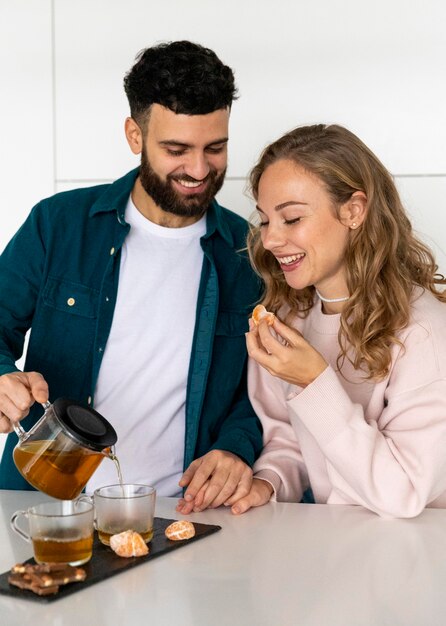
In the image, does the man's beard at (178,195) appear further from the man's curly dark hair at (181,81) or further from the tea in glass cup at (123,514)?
the tea in glass cup at (123,514)

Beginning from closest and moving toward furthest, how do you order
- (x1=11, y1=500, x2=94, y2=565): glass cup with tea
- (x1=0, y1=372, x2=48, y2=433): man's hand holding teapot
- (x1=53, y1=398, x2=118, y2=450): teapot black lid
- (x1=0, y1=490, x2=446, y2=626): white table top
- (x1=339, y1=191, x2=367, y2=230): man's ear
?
(x1=0, y1=490, x2=446, y2=626): white table top, (x1=11, y1=500, x2=94, y2=565): glass cup with tea, (x1=53, y1=398, x2=118, y2=450): teapot black lid, (x1=0, y1=372, x2=48, y2=433): man's hand holding teapot, (x1=339, y1=191, x2=367, y2=230): man's ear

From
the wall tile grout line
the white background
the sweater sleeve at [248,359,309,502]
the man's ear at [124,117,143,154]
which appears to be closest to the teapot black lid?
the sweater sleeve at [248,359,309,502]

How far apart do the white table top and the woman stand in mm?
113

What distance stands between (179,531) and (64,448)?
9.0 inches

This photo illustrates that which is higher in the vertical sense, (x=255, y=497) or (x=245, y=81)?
(x=245, y=81)

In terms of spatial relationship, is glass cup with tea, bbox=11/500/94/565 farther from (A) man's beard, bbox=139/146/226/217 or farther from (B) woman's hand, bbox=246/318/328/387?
(A) man's beard, bbox=139/146/226/217

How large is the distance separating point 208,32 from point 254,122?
337 millimetres

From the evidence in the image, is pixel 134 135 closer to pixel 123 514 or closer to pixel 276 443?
pixel 276 443

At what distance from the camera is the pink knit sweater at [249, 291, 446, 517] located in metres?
1.67

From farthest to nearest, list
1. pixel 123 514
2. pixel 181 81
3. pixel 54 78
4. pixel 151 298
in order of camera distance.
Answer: pixel 54 78, pixel 151 298, pixel 181 81, pixel 123 514

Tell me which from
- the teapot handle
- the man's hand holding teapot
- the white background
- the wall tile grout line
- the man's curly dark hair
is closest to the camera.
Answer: the teapot handle

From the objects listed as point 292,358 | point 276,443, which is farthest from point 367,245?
point 276,443

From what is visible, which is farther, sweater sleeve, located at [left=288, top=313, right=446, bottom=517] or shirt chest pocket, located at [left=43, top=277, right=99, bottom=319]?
shirt chest pocket, located at [left=43, top=277, right=99, bottom=319]

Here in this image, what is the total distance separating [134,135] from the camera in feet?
7.44
